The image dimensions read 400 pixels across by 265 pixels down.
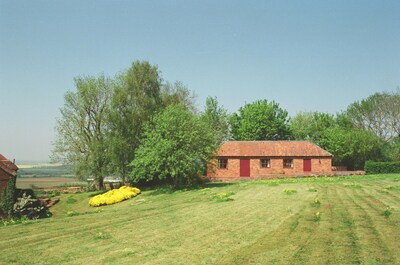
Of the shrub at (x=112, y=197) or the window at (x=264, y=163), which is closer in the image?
the shrub at (x=112, y=197)

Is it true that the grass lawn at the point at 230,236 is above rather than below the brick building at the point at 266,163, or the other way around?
below

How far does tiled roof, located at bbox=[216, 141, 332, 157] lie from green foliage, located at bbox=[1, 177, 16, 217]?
27.7 meters

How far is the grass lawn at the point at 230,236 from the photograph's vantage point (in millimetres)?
12000

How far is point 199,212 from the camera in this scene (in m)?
21.2

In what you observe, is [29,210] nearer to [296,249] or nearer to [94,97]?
[94,97]

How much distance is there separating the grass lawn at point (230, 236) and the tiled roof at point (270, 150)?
89.7 ft

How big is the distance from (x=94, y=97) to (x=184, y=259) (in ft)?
116

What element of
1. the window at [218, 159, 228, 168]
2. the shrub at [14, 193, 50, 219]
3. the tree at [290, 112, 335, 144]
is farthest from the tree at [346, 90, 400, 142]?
the shrub at [14, 193, 50, 219]

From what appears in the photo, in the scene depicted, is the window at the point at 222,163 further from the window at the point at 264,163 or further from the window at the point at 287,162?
the window at the point at 287,162

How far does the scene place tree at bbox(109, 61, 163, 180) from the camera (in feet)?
139

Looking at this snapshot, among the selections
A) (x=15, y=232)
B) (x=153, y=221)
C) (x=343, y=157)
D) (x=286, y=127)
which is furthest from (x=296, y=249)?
(x=286, y=127)

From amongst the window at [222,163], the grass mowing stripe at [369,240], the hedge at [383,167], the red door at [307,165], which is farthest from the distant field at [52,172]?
the hedge at [383,167]

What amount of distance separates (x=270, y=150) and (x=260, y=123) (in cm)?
1854

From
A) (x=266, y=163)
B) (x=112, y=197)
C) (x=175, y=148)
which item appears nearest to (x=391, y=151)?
(x=266, y=163)
